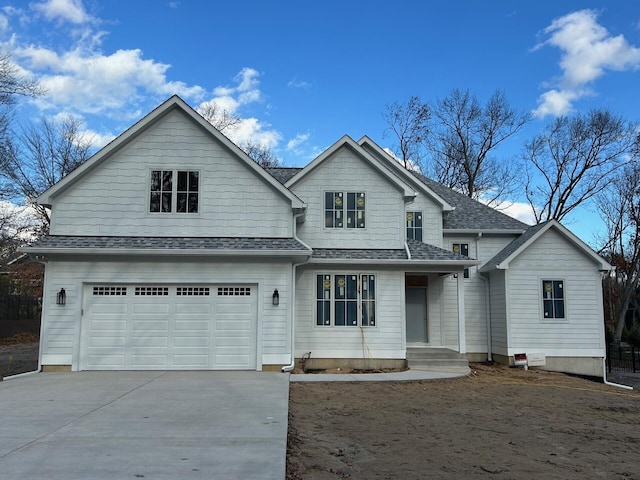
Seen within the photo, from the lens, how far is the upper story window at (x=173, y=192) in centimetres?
1338

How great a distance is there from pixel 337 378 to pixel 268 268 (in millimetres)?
3153

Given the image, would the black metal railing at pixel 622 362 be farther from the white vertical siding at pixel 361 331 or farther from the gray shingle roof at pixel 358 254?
the gray shingle roof at pixel 358 254

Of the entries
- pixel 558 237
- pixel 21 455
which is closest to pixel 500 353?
pixel 558 237

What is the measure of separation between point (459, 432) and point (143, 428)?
173 inches

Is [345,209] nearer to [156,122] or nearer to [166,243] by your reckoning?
[166,243]

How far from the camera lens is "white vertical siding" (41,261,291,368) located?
12445 mm

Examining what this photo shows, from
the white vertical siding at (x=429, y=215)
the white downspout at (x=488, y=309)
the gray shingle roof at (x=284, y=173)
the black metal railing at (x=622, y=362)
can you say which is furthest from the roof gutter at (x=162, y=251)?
the black metal railing at (x=622, y=362)

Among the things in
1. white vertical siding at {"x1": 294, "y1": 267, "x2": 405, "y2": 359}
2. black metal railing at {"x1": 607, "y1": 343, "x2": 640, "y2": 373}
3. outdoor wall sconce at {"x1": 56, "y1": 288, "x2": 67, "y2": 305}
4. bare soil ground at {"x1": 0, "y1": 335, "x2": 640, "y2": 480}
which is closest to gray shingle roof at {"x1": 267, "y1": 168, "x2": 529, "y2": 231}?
white vertical siding at {"x1": 294, "y1": 267, "x2": 405, "y2": 359}

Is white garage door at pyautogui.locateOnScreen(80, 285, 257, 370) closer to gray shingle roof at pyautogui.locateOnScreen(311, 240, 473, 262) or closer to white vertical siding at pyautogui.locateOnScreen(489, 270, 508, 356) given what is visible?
gray shingle roof at pyautogui.locateOnScreen(311, 240, 473, 262)

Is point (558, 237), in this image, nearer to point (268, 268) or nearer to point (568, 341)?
point (568, 341)

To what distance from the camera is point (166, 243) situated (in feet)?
42.2

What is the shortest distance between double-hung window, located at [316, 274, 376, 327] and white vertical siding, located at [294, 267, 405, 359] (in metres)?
0.13

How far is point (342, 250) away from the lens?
1479 centimetres

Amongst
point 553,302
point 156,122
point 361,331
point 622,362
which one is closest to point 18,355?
point 156,122
